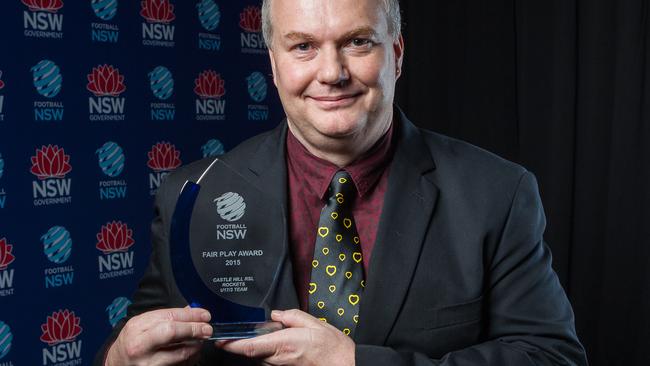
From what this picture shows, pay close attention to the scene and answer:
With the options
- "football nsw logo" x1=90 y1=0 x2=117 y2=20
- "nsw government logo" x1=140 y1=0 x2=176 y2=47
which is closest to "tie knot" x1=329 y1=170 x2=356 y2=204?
"football nsw logo" x1=90 y1=0 x2=117 y2=20

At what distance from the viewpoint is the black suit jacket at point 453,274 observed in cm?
121

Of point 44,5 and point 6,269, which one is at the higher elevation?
point 44,5

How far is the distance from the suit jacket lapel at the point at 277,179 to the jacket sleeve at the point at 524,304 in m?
0.28

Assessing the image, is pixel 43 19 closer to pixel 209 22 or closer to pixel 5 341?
pixel 209 22

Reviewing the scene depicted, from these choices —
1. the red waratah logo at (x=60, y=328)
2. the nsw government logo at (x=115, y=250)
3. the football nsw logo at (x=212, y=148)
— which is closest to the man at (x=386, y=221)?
the red waratah logo at (x=60, y=328)

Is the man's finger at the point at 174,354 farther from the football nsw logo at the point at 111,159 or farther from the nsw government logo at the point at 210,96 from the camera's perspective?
the nsw government logo at the point at 210,96

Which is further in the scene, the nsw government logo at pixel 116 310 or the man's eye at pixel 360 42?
the nsw government logo at pixel 116 310

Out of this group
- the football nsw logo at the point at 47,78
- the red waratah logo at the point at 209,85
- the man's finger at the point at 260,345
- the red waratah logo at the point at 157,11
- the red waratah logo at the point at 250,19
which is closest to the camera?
the man's finger at the point at 260,345

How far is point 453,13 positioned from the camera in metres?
3.49

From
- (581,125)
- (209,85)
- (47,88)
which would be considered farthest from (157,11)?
(581,125)

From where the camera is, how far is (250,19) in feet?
11.9

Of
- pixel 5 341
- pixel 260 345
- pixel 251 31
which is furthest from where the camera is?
pixel 251 31

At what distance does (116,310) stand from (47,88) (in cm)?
95

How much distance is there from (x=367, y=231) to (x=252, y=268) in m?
0.24
